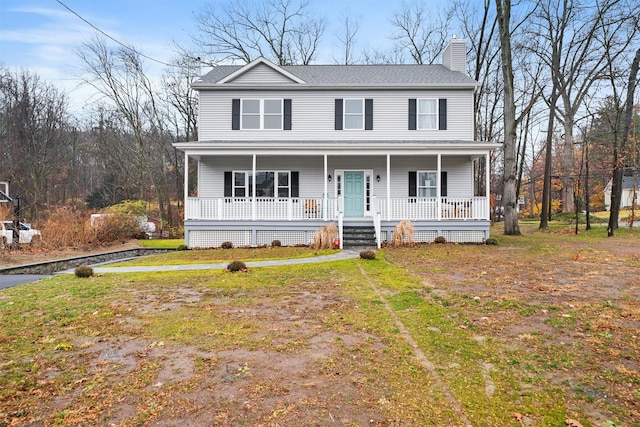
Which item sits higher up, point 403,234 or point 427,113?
point 427,113

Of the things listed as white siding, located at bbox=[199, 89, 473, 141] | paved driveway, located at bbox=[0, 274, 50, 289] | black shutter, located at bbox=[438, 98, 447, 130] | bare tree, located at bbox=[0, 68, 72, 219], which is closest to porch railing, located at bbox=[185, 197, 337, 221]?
white siding, located at bbox=[199, 89, 473, 141]

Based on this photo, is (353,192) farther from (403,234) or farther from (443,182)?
(443,182)

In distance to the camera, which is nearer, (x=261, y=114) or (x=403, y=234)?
(x=403, y=234)

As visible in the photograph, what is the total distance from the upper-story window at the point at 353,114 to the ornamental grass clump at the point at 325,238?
555 centimetres

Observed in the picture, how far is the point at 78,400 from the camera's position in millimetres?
3336

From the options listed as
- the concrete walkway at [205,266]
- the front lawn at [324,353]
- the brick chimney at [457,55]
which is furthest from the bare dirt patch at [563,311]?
the brick chimney at [457,55]

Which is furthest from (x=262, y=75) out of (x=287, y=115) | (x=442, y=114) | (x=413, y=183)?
(x=413, y=183)

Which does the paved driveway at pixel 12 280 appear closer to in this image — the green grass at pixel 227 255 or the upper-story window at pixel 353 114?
the green grass at pixel 227 255

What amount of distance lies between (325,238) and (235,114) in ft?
24.6

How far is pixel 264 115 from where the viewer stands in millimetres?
17875

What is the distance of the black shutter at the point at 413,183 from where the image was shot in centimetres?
1794

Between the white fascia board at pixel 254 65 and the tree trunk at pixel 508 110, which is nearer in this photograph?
the white fascia board at pixel 254 65

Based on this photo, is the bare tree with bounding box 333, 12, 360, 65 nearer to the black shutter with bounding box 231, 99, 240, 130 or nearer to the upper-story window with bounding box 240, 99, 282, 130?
the upper-story window with bounding box 240, 99, 282, 130

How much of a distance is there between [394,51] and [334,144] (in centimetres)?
1901
